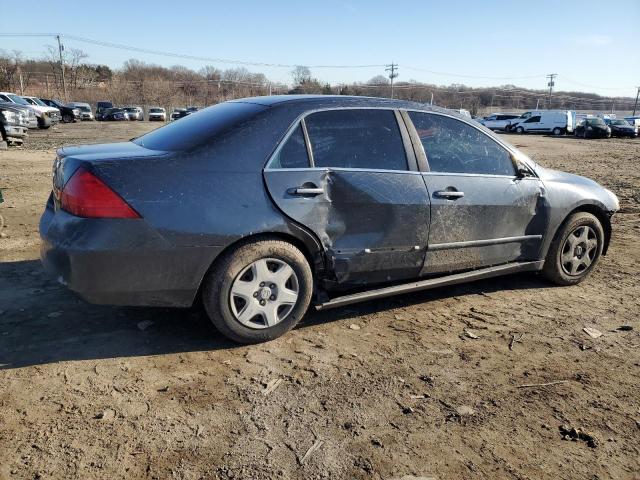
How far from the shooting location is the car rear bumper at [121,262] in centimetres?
282

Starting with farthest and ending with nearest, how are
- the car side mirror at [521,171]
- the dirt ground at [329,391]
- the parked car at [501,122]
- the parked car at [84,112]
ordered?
the parked car at [501,122], the parked car at [84,112], the car side mirror at [521,171], the dirt ground at [329,391]

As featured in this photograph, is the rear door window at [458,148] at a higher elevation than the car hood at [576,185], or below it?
higher

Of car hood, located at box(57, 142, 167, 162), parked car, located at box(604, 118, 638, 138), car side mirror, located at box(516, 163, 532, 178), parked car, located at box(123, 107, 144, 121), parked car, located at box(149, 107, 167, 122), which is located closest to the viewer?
car hood, located at box(57, 142, 167, 162)

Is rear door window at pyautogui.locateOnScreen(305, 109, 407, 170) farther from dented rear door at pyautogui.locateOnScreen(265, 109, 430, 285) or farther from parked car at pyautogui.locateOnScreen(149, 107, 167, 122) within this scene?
parked car at pyautogui.locateOnScreen(149, 107, 167, 122)

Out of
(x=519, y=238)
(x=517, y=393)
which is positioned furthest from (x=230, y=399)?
(x=519, y=238)

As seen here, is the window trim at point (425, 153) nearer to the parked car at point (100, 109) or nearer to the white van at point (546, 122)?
the white van at point (546, 122)

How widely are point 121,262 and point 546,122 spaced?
46093mm

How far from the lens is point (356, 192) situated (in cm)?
338

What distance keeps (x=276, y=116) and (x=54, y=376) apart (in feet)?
6.74

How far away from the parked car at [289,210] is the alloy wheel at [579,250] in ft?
1.26

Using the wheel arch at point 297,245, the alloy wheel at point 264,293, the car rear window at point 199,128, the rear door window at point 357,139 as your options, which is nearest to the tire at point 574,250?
the rear door window at point 357,139

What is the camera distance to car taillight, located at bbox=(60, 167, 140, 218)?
9.23 ft

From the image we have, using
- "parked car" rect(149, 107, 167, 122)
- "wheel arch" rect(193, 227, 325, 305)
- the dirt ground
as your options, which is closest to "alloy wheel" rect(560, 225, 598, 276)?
the dirt ground

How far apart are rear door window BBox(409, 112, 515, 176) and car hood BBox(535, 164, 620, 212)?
0.40 meters
